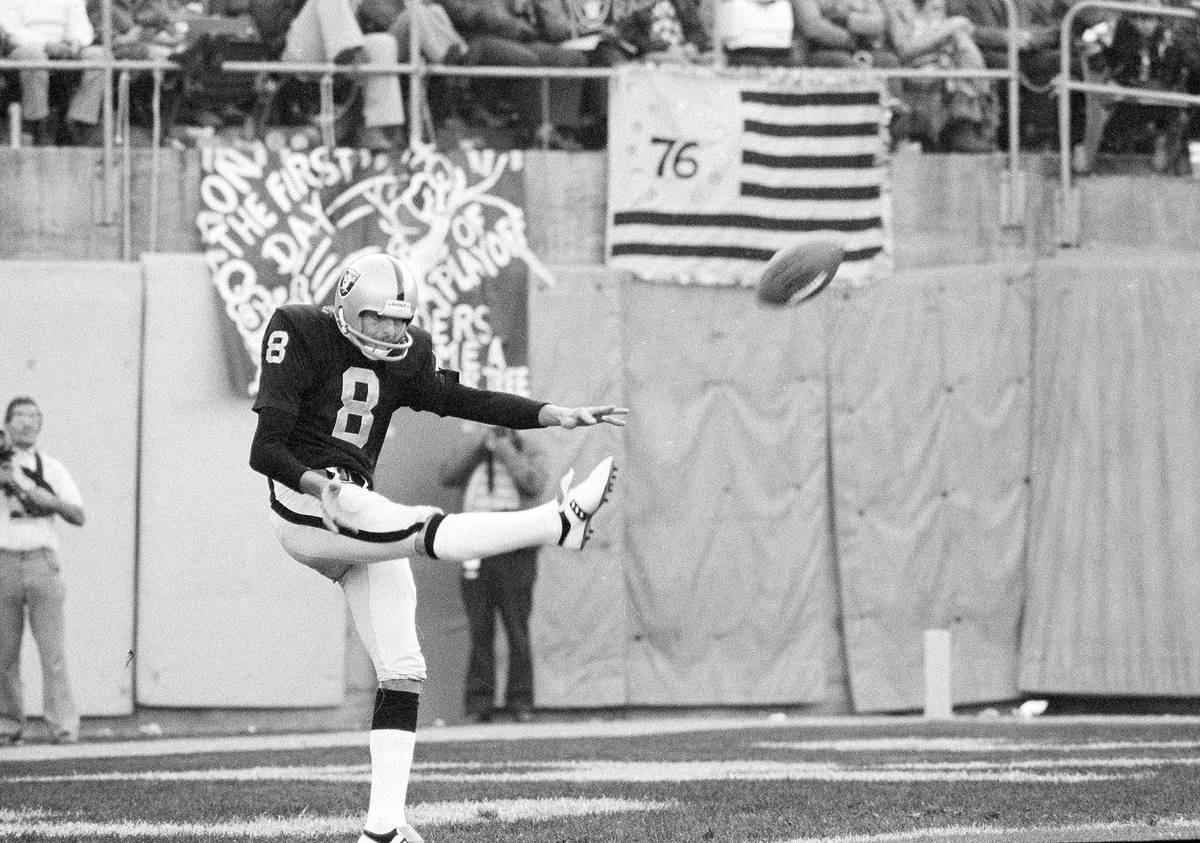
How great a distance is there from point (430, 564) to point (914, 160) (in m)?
4.49

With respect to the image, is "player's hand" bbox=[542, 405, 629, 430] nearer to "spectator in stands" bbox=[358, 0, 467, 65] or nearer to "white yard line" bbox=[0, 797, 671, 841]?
"white yard line" bbox=[0, 797, 671, 841]

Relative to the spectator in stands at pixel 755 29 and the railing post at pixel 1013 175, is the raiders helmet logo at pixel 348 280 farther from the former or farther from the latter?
the railing post at pixel 1013 175

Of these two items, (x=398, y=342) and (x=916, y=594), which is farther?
(x=916, y=594)

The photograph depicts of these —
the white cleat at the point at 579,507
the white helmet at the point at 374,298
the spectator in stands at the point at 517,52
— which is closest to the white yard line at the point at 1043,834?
the white cleat at the point at 579,507

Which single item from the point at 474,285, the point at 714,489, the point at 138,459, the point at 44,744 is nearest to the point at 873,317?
the point at 714,489

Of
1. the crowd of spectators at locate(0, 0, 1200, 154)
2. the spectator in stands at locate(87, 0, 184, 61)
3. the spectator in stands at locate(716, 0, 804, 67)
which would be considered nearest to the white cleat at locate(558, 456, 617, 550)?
the crowd of spectators at locate(0, 0, 1200, 154)

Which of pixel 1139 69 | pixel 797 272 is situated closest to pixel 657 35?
pixel 1139 69

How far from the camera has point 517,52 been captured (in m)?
14.6

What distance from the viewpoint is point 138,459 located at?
46.3 ft

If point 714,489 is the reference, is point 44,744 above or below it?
below

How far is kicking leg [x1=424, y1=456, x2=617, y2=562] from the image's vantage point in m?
6.37

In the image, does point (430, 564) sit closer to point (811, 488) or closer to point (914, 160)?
point (811, 488)

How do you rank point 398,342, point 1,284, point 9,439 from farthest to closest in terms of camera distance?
point 1,284 → point 9,439 → point 398,342

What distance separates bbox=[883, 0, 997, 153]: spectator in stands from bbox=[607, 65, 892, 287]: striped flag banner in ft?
1.83
